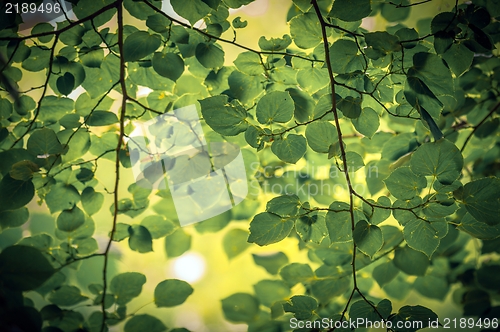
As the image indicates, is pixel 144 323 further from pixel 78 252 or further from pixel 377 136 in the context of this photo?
pixel 377 136

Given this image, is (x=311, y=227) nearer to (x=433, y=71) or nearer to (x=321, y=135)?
(x=321, y=135)

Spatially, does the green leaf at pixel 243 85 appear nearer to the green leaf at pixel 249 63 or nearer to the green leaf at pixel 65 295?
the green leaf at pixel 249 63

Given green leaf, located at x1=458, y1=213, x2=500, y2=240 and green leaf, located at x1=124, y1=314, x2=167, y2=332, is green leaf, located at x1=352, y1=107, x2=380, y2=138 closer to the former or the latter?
green leaf, located at x1=458, y1=213, x2=500, y2=240

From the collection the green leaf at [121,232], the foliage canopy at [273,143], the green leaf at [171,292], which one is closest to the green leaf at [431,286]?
the foliage canopy at [273,143]

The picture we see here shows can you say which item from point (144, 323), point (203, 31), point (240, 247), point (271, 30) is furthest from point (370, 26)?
point (144, 323)

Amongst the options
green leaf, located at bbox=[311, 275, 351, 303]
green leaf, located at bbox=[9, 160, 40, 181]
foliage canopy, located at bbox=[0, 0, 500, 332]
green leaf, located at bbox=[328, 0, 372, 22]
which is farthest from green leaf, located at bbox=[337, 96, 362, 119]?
green leaf, located at bbox=[9, 160, 40, 181]

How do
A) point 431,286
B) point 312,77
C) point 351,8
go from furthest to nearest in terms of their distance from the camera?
point 431,286
point 312,77
point 351,8

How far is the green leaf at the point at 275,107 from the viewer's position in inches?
18.4

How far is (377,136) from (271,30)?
Answer: 0.31 m

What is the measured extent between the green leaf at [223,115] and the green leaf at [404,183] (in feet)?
0.66

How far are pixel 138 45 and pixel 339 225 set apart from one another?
361 millimetres

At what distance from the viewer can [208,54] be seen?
1.80 feet

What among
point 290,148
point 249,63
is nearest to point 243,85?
point 249,63

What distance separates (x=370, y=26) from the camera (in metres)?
0.70
